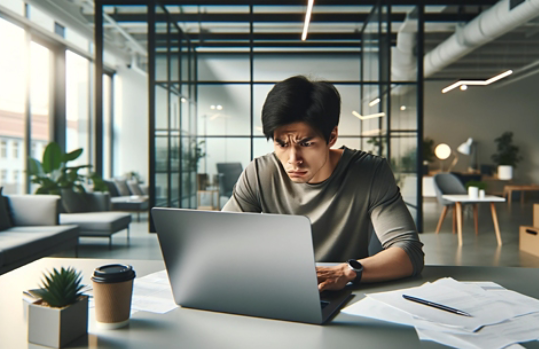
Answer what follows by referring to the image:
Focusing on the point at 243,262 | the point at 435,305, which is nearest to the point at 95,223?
the point at 243,262

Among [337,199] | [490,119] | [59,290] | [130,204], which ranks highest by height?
[490,119]

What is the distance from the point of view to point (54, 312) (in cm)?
77

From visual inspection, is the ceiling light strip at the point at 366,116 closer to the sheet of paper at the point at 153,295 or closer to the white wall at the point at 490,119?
the sheet of paper at the point at 153,295

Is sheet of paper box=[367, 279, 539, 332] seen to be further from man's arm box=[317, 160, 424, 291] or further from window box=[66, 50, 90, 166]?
window box=[66, 50, 90, 166]

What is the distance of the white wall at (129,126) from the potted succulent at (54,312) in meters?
11.4

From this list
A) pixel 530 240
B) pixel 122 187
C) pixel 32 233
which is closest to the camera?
pixel 32 233

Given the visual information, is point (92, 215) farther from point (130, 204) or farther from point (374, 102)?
point (374, 102)

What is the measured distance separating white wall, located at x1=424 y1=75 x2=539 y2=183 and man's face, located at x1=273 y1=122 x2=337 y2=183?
13.1 meters

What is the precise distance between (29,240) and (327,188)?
3251 millimetres

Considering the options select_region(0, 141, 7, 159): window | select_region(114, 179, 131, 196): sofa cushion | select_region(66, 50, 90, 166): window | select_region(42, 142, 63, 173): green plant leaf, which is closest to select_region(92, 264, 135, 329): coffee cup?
select_region(42, 142, 63, 173): green plant leaf

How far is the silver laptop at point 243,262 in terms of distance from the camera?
0.84 meters

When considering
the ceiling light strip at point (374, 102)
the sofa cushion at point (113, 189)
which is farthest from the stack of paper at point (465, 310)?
the sofa cushion at point (113, 189)

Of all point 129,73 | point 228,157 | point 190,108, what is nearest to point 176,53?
point 190,108

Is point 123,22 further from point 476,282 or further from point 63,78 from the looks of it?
point 476,282
